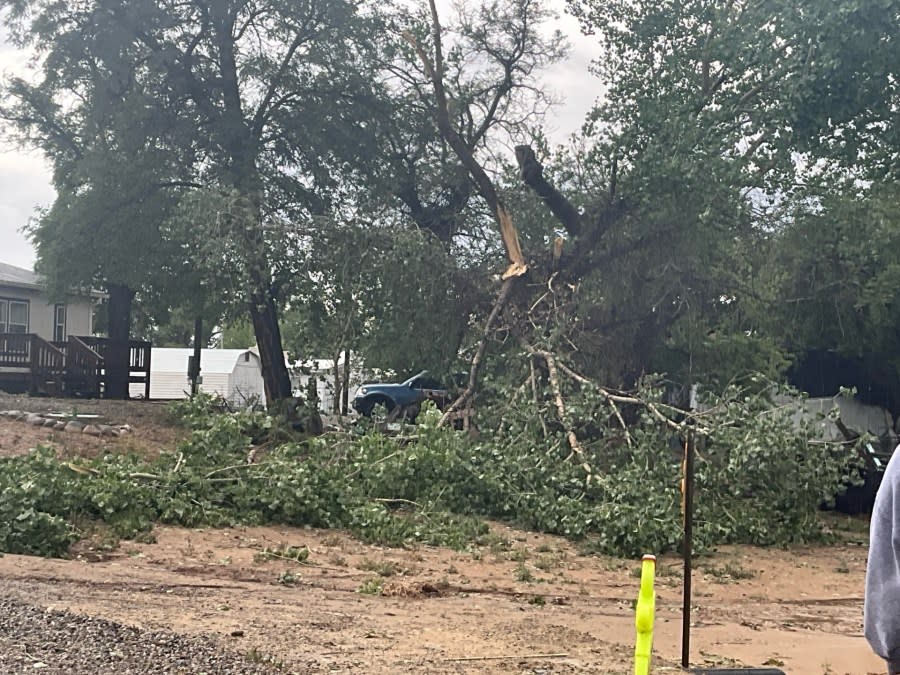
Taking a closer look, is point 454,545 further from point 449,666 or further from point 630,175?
point 630,175

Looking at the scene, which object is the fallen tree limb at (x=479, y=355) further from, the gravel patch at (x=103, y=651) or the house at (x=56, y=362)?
the house at (x=56, y=362)

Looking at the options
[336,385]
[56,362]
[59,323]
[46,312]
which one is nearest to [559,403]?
[336,385]

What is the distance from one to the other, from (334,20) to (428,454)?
9.81 meters

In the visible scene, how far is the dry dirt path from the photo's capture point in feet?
18.7

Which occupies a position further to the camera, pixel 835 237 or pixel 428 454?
pixel 835 237

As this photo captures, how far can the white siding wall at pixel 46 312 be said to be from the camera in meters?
27.1

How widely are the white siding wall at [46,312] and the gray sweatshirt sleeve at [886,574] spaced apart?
2494 cm

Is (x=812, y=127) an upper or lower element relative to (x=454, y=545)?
upper

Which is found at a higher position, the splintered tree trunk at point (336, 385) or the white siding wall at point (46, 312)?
the white siding wall at point (46, 312)

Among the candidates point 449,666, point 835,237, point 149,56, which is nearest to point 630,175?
point 835,237

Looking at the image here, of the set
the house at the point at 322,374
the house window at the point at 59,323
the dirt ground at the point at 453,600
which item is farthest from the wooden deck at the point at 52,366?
the dirt ground at the point at 453,600

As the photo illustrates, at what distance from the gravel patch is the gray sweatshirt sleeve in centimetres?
332

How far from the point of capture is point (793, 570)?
33.0 feet

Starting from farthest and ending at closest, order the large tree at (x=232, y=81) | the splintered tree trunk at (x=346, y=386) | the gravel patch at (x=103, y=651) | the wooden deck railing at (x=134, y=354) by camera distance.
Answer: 1. the wooden deck railing at (x=134, y=354)
2. the large tree at (x=232, y=81)
3. the splintered tree trunk at (x=346, y=386)
4. the gravel patch at (x=103, y=651)
